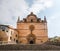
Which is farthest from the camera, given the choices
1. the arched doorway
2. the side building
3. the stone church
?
the stone church

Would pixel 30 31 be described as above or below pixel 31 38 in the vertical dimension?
above

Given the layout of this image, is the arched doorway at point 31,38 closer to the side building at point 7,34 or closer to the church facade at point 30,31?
the church facade at point 30,31

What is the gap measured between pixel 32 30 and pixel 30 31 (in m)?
0.68

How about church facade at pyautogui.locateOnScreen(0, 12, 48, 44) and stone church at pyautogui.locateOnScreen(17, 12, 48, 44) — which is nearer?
church facade at pyautogui.locateOnScreen(0, 12, 48, 44)

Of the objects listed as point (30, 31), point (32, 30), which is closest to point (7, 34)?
point (30, 31)

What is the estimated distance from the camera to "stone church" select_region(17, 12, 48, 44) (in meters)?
44.2

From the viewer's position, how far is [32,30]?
45156 mm

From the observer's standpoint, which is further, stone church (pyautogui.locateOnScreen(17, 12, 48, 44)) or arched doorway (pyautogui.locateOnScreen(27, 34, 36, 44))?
stone church (pyautogui.locateOnScreen(17, 12, 48, 44))

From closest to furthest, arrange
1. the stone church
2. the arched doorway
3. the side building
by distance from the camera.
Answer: the side building < the arched doorway < the stone church

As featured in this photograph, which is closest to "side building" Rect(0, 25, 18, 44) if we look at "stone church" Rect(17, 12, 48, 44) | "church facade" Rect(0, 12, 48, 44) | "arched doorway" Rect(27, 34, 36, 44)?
"church facade" Rect(0, 12, 48, 44)

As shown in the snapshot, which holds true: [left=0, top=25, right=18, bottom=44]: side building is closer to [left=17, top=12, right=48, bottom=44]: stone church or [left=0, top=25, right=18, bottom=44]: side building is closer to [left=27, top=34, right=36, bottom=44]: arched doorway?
[left=17, top=12, right=48, bottom=44]: stone church

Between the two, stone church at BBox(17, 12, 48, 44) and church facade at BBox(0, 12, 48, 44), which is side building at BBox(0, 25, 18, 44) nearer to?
church facade at BBox(0, 12, 48, 44)

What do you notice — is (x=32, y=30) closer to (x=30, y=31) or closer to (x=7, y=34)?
(x=30, y=31)

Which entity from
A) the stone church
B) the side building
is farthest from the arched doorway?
the side building
